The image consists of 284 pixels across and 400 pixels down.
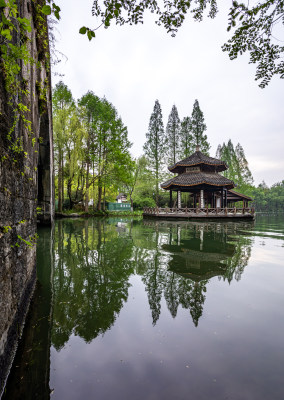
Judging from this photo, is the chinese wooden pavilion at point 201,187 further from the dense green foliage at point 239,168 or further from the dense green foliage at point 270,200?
the dense green foliage at point 270,200

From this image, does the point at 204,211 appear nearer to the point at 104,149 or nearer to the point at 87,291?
the point at 104,149

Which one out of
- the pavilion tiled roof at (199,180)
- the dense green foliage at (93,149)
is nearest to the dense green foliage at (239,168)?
the pavilion tiled roof at (199,180)

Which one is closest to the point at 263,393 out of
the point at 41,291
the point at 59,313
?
the point at 59,313

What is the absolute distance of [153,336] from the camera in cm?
212

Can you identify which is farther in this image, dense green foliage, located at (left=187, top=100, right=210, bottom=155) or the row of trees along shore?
dense green foliage, located at (left=187, top=100, right=210, bottom=155)

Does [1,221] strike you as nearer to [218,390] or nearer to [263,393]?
[218,390]

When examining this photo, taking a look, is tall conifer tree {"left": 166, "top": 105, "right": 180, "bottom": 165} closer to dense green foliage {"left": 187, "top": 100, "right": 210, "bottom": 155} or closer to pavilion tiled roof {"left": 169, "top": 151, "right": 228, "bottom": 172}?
dense green foliage {"left": 187, "top": 100, "right": 210, "bottom": 155}

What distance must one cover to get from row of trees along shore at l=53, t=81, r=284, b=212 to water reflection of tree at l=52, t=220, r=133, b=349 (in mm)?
16895

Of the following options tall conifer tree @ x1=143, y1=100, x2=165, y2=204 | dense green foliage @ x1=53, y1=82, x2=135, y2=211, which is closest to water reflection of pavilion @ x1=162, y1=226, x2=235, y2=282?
dense green foliage @ x1=53, y1=82, x2=135, y2=211

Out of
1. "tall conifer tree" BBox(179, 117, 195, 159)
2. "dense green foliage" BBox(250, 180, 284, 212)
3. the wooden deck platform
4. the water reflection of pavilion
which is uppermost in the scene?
"tall conifer tree" BBox(179, 117, 195, 159)

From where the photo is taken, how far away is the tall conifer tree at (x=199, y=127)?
3166 centimetres

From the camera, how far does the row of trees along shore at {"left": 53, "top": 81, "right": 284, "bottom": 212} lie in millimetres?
20359

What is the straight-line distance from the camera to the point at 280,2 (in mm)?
3045

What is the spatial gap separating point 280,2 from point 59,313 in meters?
5.45
